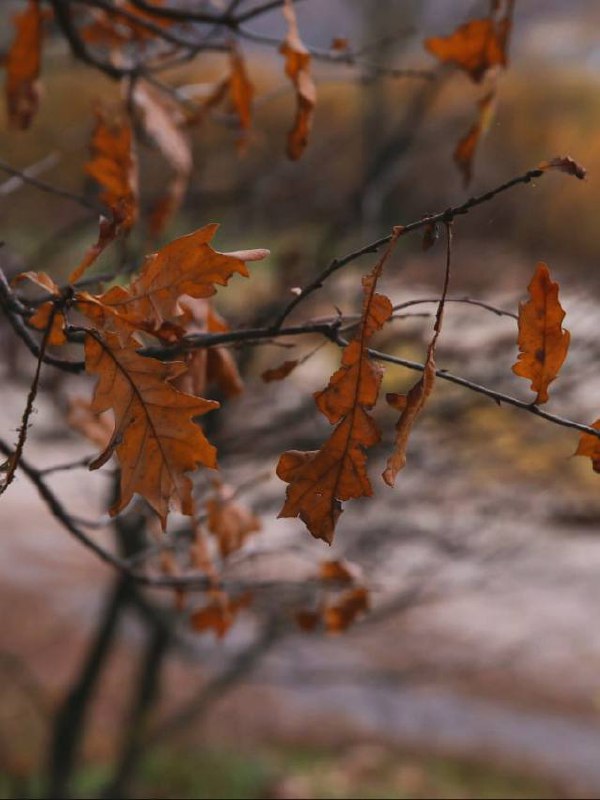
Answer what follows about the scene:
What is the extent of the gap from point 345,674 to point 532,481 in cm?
117

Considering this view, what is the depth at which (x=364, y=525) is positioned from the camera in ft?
8.18

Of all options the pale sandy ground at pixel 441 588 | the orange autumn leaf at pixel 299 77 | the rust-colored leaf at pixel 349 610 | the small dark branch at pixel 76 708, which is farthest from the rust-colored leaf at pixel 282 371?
the small dark branch at pixel 76 708

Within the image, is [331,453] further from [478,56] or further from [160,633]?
[160,633]

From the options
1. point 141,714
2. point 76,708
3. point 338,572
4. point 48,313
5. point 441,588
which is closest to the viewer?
point 48,313

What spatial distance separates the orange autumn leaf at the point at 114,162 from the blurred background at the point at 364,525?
176mm

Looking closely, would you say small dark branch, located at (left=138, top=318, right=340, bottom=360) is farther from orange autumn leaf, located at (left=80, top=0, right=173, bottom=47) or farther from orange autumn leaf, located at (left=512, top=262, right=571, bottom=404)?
orange autumn leaf, located at (left=80, top=0, right=173, bottom=47)

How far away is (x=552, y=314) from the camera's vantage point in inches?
23.7

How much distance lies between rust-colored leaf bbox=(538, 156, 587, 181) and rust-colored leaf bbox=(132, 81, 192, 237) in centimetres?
75

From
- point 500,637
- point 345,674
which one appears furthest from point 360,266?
point 500,637

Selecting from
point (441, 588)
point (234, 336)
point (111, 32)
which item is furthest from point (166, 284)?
point (441, 588)

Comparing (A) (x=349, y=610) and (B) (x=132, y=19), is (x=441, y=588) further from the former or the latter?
(B) (x=132, y=19)

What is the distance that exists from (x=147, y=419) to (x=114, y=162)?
45cm

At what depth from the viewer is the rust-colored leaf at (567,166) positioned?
1.80 ft

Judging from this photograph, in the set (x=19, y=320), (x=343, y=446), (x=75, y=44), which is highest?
(x=75, y=44)
